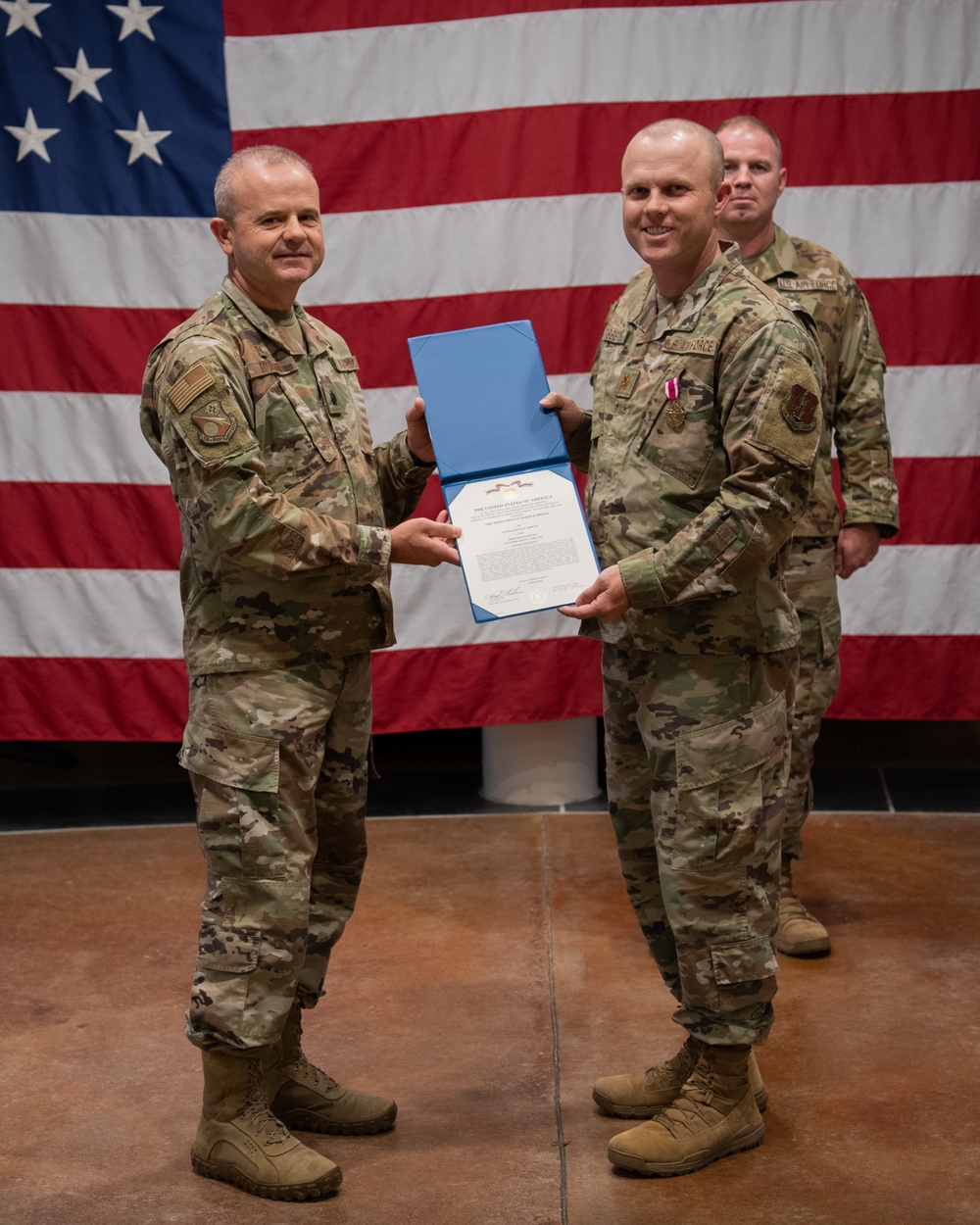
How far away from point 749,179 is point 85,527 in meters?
2.17

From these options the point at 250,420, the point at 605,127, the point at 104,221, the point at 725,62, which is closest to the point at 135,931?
the point at 250,420

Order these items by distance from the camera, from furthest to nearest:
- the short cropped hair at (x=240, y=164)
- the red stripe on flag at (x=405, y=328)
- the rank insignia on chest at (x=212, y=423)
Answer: the red stripe on flag at (x=405, y=328)
the short cropped hair at (x=240, y=164)
the rank insignia on chest at (x=212, y=423)

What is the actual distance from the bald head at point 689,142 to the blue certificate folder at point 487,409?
1.30 feet

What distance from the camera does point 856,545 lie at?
3.51m

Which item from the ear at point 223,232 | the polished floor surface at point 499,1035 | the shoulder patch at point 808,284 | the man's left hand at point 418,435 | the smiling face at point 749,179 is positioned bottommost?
the polished floor surface at point 499,1035

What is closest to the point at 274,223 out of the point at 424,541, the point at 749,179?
the point at 424,541

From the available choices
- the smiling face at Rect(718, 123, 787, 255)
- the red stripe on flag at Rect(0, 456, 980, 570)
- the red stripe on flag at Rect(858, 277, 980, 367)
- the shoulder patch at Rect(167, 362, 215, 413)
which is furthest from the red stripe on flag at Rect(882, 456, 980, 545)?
the shoulder patch at Rect(167, 362, 215, 413)

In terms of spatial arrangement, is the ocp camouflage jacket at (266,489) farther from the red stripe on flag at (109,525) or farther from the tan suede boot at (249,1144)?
the red stripe on flag at (109,525)

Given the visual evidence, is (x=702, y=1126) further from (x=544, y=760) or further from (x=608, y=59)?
(x=608, y=59)

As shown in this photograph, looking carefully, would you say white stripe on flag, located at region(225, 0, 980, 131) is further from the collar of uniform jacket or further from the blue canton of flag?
the collar of uniform jacket

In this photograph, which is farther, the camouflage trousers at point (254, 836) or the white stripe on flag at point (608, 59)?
the white stripe on flag at point (608, 59)

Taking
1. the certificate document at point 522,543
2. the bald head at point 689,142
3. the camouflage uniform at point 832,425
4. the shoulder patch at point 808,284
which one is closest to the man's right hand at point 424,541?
the certificate document at point 522,543

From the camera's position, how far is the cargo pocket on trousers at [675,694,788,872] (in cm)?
251

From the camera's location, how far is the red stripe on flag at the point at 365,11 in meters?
4.23
